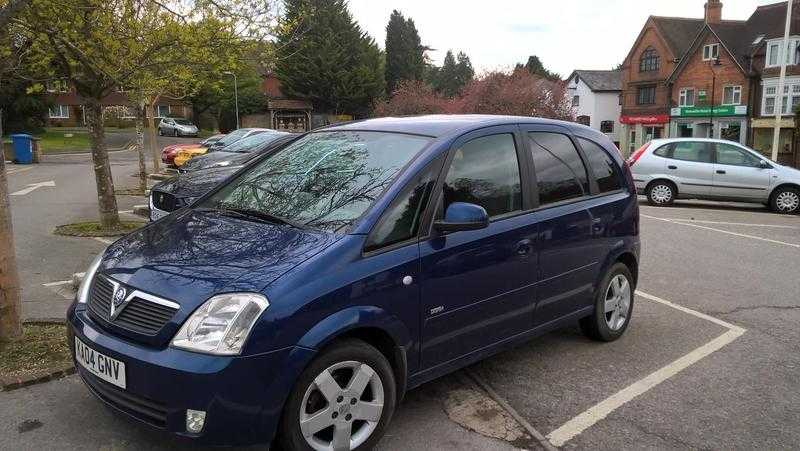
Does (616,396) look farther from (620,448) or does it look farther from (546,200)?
(546,200)

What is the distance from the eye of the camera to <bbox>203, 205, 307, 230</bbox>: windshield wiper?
3459 mm

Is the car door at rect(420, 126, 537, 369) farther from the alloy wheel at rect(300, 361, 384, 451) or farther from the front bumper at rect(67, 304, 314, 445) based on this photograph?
the front bumper at rect(67, 304, 314, 445)

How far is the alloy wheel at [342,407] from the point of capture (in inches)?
117

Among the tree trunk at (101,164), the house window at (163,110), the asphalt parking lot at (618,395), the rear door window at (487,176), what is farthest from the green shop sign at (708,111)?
the house window at (163,110)

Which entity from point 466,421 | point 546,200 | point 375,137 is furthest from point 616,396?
point 375,137

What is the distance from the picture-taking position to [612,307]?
5.18 meters

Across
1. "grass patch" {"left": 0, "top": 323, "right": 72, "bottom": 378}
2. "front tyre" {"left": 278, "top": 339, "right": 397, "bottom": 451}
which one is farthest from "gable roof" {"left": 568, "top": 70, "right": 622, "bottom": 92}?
"front tyre" {"left": 278, "top": 339, "right": 397, "bottom": 451}

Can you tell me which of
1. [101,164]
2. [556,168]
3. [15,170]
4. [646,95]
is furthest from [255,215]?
[646,95]

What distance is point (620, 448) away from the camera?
3.51 m

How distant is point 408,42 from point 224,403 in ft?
238

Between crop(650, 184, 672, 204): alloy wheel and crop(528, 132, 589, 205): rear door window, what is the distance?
11.7 m

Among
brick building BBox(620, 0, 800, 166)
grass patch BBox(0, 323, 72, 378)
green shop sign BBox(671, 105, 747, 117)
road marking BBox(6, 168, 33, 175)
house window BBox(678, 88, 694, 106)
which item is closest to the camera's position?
grass patch BBox(0, 323, 72, 378)

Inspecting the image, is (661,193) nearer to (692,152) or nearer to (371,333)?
(692,152)

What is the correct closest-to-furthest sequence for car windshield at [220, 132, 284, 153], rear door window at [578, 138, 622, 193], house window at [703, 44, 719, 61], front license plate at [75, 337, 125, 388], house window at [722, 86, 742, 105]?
front license plate at [75, 337, 125, 388] → rear door window at [578, 138, 622, 193] → car windshield at [220, 132, 284, 153] → house window at [722, 86, 742, 105] → house window at [703, 44, 719, 61]
